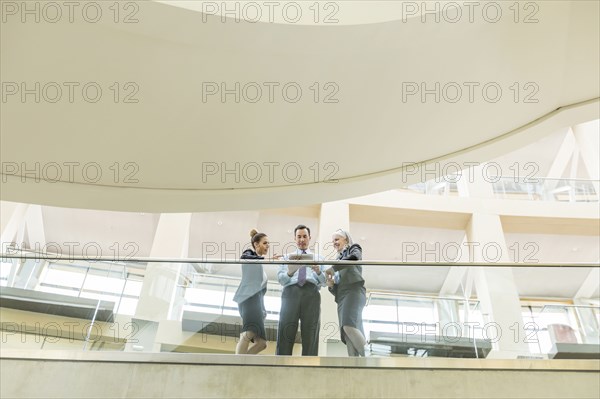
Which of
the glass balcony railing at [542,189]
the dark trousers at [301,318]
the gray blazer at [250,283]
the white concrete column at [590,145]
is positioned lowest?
the dark trousers at [301,318]

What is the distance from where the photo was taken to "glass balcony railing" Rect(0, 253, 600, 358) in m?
5.02

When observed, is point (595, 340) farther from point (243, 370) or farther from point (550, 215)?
point (550, 215)

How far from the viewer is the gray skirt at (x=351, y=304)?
4.99 m

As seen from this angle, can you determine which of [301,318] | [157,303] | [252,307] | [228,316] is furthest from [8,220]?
[301,318]

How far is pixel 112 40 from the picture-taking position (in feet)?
18.5

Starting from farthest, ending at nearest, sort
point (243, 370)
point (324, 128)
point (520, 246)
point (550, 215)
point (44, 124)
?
point (520, 246) → point (550, 215) → point (324, 128) → point (44, 124) → point (243, 370)

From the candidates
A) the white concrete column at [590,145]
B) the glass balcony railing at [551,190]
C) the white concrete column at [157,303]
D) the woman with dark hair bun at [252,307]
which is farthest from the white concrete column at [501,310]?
the white concrete column at [590,145]

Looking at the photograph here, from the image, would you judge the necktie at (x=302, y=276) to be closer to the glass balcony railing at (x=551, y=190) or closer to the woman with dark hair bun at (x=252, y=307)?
the woman with dark hair bun at (x=252, y=307)

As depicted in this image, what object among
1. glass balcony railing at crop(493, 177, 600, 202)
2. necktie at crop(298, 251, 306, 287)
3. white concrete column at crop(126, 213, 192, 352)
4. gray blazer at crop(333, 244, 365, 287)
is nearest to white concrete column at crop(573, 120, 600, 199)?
glass balcony railing at crop(493, 177, 600, 202)

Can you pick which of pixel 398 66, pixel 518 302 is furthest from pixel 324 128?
pixel 518 302

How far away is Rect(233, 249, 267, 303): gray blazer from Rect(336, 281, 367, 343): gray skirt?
737 mm

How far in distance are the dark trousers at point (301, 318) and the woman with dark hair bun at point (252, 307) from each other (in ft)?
0.58

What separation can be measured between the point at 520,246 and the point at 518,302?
11122mm

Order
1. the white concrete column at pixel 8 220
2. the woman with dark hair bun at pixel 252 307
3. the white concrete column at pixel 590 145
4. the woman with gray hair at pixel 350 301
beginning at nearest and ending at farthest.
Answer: the woman with gray hair at pixel 350 301 → the woman with dark hair bun at pixel 252 307 → the white concrete column at pixel 8 220 → the white concrete column at pixel 590 145
